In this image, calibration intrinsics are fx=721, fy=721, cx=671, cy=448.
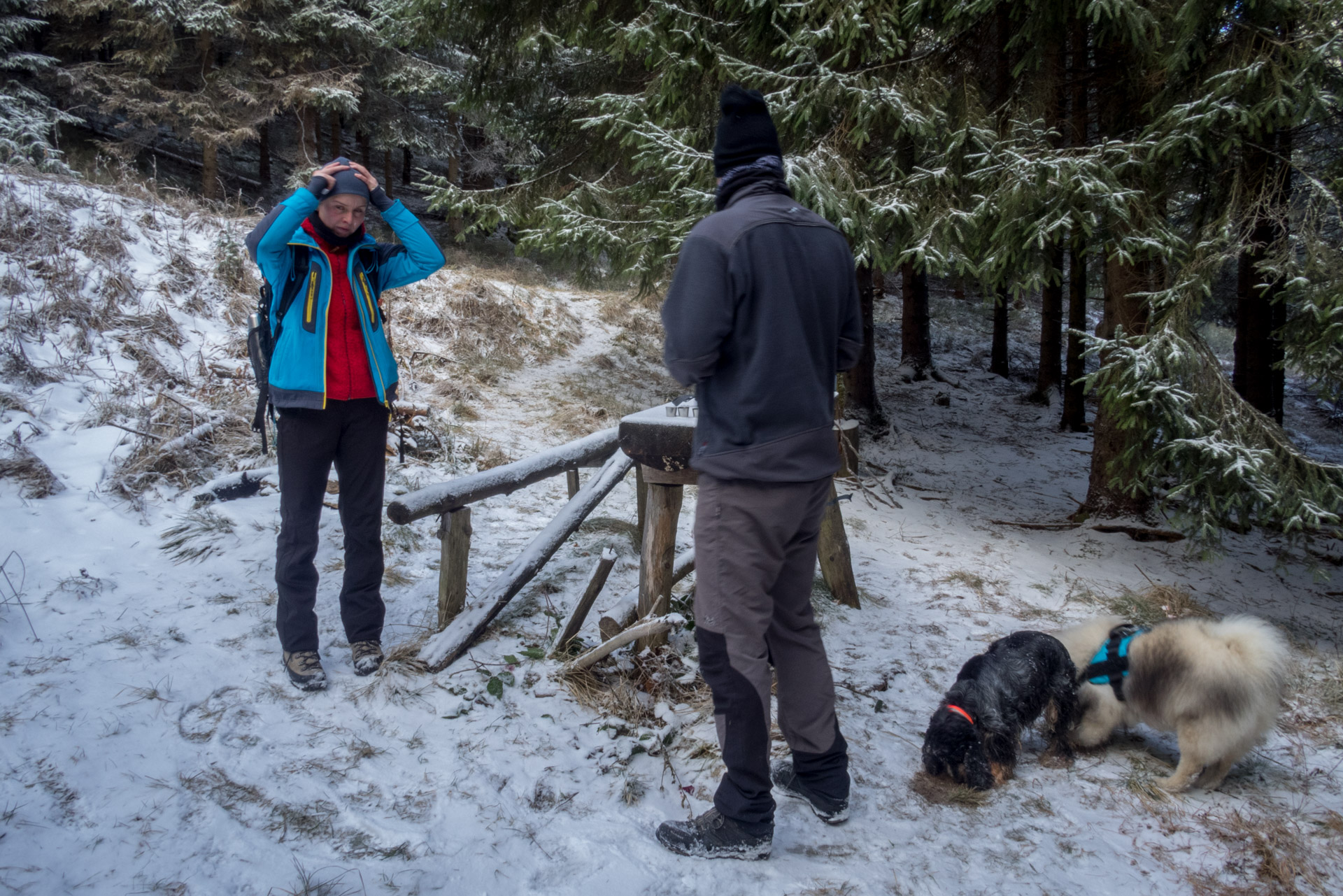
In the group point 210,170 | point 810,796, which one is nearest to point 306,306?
point 810,796

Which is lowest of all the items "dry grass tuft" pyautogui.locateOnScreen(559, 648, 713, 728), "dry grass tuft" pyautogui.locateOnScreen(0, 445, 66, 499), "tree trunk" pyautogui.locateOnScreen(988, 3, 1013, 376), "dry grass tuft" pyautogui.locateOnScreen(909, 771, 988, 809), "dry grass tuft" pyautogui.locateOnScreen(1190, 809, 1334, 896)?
Answer: "dry grass tuft" pyautogui.locateOnScreen(1190, 809, 1334, 896)

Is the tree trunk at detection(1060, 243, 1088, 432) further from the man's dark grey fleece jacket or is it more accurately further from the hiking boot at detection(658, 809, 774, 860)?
the hiking boot at detection(658, 809, 774, 860)

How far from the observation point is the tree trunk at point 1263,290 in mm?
4930

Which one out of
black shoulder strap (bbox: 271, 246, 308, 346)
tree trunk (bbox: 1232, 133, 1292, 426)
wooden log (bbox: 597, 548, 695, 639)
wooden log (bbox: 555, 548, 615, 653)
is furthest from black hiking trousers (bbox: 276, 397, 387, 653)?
tree trunk (bbox: 1232, 133, 1292, 426)

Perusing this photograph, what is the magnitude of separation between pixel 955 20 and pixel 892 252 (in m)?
1.93

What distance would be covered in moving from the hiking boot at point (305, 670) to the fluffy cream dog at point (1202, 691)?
137 inches

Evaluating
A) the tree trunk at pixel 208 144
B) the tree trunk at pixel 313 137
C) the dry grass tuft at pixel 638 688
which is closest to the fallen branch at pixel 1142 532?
the dry grass tuft at pixel 638 688

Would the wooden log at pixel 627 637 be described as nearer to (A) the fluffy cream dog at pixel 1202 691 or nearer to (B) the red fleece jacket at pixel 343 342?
(B) the red fleece jacket at pixel 343 342

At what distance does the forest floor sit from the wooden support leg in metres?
0.32

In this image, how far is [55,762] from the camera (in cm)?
270

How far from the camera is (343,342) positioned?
332 cm

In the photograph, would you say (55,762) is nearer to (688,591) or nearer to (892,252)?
(688,591)

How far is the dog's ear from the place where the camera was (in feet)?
9.45

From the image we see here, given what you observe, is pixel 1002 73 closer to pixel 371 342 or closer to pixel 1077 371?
pixel 371 342
